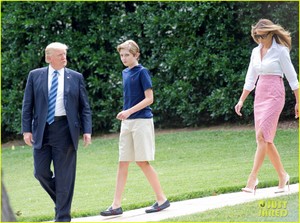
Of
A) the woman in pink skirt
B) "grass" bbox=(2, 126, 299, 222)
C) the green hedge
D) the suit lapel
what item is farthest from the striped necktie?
the green hedge

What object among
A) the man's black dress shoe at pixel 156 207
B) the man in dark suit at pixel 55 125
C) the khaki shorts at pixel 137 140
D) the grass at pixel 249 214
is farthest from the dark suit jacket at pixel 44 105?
the grass at pixel 249 214

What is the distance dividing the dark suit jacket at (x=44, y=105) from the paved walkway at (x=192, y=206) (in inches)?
38.0

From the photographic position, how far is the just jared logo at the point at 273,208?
317 inches

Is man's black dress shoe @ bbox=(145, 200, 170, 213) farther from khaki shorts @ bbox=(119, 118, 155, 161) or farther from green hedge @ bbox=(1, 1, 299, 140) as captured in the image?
green hedge @ bbox=(1, 1, 299, 140)

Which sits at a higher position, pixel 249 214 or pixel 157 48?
pixel 157 48

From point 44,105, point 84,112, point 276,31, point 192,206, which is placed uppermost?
point 276,31

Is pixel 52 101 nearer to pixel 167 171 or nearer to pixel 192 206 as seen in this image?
pixel 192 206

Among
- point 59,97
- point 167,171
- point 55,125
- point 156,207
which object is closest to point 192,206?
point 156,207

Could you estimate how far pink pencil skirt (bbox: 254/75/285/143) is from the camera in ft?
31.3

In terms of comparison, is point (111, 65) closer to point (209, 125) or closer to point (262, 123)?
point (209, 125)

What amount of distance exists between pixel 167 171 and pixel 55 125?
14.6ft

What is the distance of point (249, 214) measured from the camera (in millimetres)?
8078

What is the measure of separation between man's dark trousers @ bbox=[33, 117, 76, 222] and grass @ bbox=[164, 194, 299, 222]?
1.15 meters

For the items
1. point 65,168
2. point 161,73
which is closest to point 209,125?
point 161,73
